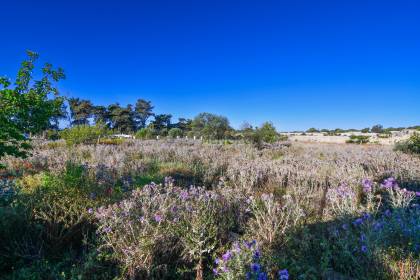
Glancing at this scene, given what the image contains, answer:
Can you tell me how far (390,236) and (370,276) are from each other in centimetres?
79

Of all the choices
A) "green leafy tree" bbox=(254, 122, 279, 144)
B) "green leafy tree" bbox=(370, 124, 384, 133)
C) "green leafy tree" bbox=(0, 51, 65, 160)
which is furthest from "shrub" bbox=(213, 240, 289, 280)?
"green leafy tree" bbox=(370, 124, 384, 133)

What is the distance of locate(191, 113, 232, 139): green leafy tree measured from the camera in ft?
128

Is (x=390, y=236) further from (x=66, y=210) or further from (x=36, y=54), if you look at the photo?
(x=36, y=54)

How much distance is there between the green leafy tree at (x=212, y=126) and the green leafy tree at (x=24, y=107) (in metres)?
32.8

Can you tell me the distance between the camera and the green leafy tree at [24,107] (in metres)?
4.17

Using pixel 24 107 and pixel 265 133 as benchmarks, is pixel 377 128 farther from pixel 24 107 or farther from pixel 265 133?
pixel 24 107

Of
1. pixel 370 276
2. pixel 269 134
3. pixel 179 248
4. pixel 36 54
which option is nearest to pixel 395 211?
pixel 370 276

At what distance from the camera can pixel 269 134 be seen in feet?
72.3

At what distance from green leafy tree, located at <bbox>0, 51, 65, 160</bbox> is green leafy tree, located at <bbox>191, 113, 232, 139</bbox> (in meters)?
32.8

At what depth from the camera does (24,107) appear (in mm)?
4391

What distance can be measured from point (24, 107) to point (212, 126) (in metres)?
35.4

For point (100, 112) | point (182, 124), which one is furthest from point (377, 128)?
point (100, 112)

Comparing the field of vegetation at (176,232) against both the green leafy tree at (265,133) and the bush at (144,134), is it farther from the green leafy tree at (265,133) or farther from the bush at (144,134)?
the bush at (144,134)

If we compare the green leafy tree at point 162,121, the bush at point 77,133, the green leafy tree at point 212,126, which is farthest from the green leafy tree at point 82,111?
the bush at point 77,133
